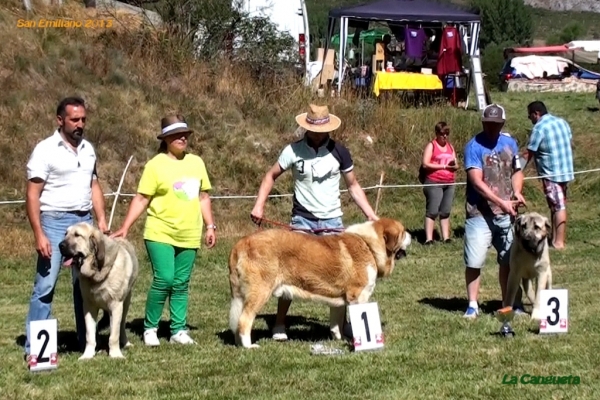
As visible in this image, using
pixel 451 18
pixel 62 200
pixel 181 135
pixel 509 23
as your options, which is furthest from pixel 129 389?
pixel 509 23

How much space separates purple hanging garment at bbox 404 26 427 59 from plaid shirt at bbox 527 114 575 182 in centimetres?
816

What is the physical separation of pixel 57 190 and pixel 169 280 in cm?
119

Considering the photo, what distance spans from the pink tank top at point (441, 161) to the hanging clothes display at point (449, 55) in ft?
21.9

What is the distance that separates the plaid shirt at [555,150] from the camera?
1239 centimetres

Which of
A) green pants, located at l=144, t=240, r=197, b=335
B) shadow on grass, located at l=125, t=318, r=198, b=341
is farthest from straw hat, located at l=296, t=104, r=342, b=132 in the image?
shadow on grass, located at l=125, t=318, r=198, b=341

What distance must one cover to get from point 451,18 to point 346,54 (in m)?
3.01

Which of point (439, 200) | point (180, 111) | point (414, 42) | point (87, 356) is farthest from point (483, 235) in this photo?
point (414, 42)

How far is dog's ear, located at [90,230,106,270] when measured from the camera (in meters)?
6.45

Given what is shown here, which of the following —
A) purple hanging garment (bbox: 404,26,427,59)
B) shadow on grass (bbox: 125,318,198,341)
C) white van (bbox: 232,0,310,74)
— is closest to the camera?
shadow on grass (bbox: 125,318,198,341)

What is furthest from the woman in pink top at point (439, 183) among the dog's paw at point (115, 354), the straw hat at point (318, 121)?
the dog's paw at point (115, 354)

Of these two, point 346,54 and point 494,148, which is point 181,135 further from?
point 346,54

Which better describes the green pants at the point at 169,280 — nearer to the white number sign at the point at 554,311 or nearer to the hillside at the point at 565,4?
the white number sign at the point at 554,311

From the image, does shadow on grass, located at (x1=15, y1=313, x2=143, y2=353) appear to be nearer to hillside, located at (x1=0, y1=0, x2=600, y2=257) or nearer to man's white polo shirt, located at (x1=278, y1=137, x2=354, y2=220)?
man's white polo shirt, located at (x1=278, y1=137, x2=354, y2=220)

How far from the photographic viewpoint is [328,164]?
7.32m
